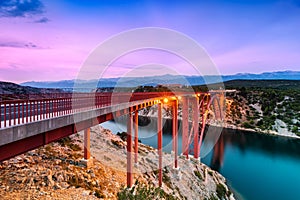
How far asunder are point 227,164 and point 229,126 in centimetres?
2562

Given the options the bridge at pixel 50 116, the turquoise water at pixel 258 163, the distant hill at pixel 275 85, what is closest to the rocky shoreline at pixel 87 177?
the bridge at pixel 50 116

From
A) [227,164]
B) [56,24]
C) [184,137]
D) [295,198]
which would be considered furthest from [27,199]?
[227,164]

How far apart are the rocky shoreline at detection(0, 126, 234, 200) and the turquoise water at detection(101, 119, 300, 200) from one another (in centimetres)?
474

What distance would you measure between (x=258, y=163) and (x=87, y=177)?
26952mm

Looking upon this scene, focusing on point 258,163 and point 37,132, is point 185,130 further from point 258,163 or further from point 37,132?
point 37,132

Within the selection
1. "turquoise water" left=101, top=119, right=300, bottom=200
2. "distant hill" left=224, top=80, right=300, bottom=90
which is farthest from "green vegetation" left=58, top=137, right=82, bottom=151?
"distant hill" left=224, top=80, right=300, bottom=90

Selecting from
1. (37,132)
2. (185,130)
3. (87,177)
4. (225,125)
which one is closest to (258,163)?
(185,130)

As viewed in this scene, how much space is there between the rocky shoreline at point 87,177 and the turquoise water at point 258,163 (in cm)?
474

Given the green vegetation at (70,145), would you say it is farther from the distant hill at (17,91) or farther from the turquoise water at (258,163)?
the turquoise water at (258,163)

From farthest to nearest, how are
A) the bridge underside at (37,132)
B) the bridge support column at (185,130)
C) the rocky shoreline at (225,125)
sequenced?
1. the rocky shoreline at (225,125)
2. the bridge support column at (185,130)
3. the bridge underside at (37,132)

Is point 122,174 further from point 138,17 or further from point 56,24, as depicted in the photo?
point 138,17

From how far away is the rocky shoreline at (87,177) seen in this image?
8.32m

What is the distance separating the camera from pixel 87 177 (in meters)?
10.2

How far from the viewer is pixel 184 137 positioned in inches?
902
